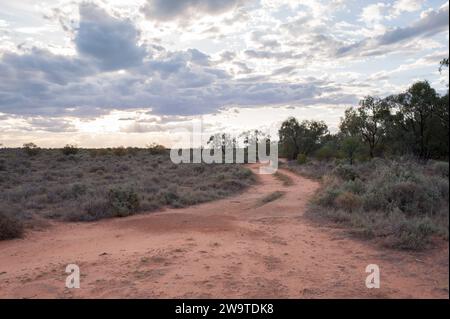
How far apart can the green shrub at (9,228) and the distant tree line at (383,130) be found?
41.4 feet

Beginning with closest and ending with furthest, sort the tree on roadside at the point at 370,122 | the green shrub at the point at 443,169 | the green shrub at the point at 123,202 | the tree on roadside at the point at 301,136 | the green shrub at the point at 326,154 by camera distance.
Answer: the green shrub at the point at 443,169
the green shrub at the point at 123,202
the tree on roadside at the point at 370,122
the green shrub at the point at 326,154
the tree on roadside at the point at 301,136

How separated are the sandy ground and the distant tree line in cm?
665

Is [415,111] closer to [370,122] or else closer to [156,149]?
[370,122]

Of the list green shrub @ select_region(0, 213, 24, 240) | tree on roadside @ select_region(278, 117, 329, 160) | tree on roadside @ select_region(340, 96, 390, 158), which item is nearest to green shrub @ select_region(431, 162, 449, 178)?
green shrub @ select_region(0, 213, 24, 240)

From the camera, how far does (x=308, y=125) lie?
5525 centimetres

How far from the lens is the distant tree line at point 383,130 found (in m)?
22.2

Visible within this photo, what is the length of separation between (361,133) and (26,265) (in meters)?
34.0

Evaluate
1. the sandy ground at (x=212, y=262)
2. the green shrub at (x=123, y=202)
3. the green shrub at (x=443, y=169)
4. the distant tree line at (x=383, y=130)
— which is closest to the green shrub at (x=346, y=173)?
the distant tree line at (x=383, y=130)

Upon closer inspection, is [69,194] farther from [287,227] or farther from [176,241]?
[287,227]

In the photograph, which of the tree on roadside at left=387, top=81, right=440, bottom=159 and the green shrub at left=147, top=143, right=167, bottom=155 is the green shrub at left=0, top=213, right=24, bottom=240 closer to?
the tree on roadside at left=387, top=81, right=440, bottom=159

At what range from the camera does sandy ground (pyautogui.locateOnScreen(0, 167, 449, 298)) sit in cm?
582

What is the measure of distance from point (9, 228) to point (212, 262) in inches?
247

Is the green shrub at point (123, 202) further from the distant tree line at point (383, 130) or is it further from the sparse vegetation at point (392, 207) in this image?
the distant tree line at point (383, 130)

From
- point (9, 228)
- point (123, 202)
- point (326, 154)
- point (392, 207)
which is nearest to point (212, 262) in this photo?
point (392, 207)
